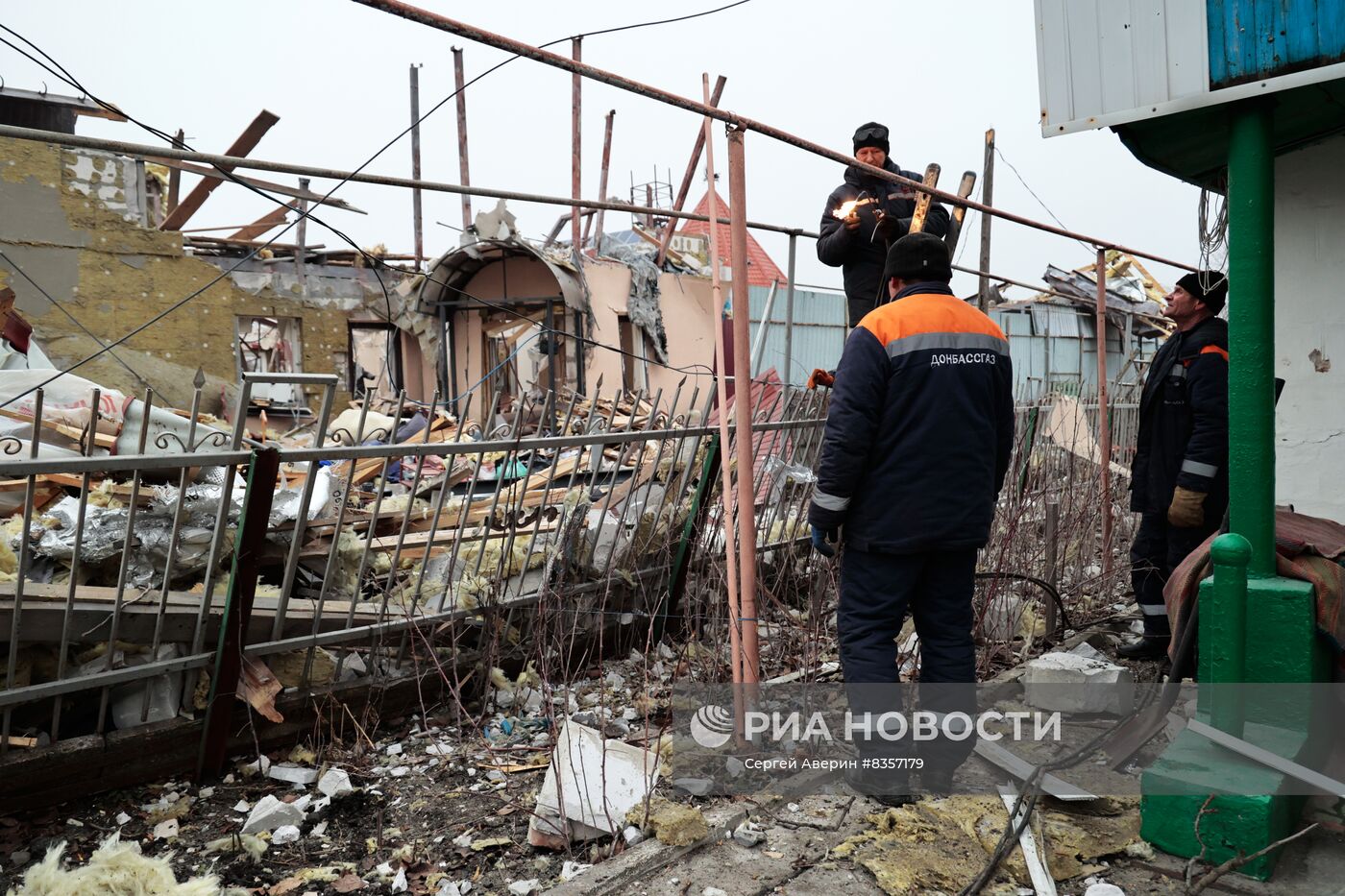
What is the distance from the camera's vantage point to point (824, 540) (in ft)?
11.3

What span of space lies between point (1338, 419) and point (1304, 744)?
2.65 meters

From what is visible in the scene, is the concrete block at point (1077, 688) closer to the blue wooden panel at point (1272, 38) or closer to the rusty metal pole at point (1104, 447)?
the rusty metal pole at point (1104, 447)

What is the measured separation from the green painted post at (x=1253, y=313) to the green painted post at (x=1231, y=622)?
0.53 feet

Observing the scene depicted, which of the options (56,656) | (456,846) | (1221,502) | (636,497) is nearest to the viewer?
(456,846)

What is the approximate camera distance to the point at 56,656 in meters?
3.59

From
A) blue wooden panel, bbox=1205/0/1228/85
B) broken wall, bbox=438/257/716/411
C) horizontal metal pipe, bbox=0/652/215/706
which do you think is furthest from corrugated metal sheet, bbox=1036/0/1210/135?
broken wall, bbox=438/257/716/411

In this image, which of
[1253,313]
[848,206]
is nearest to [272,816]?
[1253,313]

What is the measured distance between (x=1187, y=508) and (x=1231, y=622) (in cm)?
182

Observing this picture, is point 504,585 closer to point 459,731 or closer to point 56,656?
point 459,731

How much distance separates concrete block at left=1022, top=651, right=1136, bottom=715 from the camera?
431 centimetres

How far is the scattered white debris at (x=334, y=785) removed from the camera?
3578 mm

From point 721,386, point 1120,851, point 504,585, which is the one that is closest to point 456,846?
point 504,585

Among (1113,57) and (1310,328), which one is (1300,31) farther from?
(1310,328)

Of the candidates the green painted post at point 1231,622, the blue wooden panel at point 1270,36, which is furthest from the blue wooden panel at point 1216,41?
the green painted post at point 1231,622
